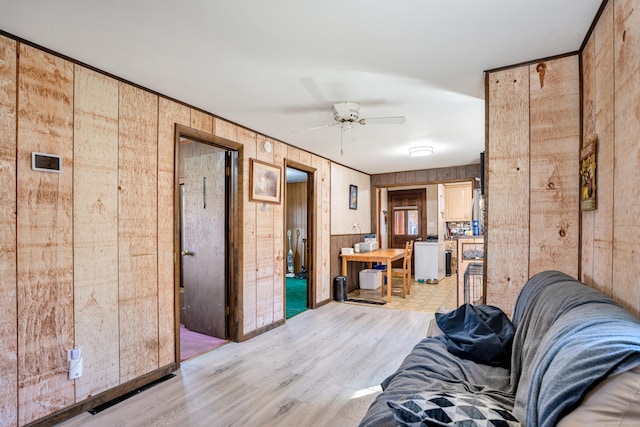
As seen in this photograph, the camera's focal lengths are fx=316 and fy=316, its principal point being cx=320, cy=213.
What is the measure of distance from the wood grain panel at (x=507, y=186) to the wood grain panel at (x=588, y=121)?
0.28 meters

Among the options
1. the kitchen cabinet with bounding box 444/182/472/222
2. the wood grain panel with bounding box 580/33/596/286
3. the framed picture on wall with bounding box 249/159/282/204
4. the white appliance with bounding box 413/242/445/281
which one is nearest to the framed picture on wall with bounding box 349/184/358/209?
the white appliance with bounding box 413/242/445/281

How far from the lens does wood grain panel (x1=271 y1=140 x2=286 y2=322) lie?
3.88 m

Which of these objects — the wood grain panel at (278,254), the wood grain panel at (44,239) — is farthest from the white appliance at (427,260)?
the wood grain panel at (44,239)

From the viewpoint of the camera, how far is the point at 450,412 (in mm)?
949

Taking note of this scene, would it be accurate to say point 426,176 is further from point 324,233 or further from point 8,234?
point 8,234

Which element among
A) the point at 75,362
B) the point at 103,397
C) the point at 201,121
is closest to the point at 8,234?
the point at 75,362

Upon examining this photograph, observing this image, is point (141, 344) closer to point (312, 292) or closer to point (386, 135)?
point (312, 292)

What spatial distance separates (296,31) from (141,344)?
8.02ft

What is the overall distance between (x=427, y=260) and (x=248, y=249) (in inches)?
182

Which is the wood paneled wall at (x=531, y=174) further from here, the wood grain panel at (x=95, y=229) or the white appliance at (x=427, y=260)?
the white appliance at (x=427, y=260)

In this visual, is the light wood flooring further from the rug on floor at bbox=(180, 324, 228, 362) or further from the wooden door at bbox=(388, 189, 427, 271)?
the wooden door at bbox=(388, 189, 427, 271)

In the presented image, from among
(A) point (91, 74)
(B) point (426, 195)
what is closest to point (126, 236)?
(A) point (91, 74)

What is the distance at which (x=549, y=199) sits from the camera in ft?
6.56

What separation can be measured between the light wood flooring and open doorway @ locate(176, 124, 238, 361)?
0.40 m
